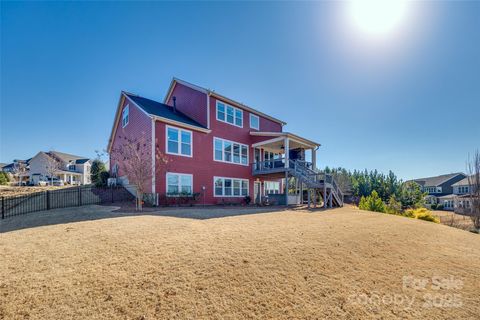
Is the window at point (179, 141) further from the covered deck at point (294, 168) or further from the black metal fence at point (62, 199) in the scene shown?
the covered deck at point (294, 168)

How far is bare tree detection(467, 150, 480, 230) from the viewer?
563 inches

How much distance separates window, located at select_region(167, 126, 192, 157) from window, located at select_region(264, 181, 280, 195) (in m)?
10.5

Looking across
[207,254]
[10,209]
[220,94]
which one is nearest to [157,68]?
[220,94]

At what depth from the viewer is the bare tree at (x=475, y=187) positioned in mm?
14305

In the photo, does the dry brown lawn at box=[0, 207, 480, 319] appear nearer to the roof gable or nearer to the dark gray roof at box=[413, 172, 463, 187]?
the roof gable

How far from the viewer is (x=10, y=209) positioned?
13.4 metres

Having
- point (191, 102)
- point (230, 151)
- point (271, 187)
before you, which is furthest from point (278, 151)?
point (191, 102)

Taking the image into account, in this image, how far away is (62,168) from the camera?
44.0m

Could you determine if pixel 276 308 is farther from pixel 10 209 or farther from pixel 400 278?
pixel 10 209

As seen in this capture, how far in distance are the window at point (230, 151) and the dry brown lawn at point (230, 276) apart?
532 inches

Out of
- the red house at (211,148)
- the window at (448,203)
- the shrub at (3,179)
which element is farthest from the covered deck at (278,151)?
the window at (448,203)

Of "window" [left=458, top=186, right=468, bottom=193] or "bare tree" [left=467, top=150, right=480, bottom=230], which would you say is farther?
"window" [left=458, top=186, right=468, bottom=193]

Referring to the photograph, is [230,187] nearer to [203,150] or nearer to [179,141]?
[203,150]

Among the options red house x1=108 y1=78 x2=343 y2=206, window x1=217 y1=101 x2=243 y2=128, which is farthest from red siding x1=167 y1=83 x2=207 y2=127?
window x1=217 y1=101 x2=243 y2=128
